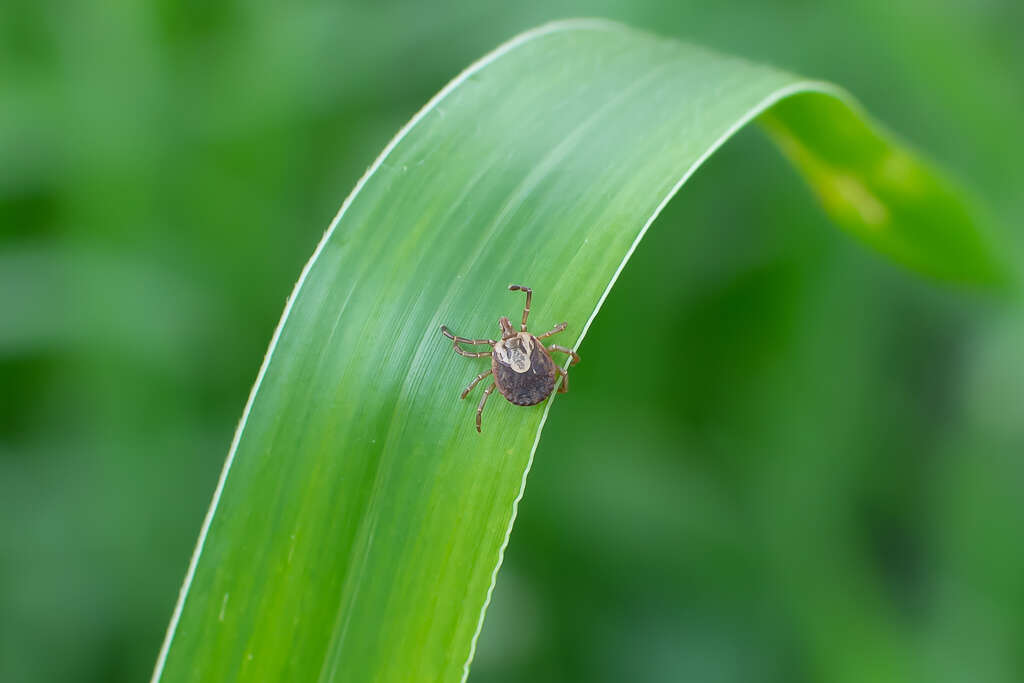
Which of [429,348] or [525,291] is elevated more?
[525,291]

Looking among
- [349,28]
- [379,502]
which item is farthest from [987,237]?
[349,28]

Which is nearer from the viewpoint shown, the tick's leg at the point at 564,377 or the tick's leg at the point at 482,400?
the tick's leg at the point at 482,400

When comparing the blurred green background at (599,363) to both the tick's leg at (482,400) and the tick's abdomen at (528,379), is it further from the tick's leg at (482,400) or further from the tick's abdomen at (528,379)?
the tick's leg at (482,400)

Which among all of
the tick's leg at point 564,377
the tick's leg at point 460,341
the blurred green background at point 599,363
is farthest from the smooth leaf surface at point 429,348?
the blurred green background at point 599,363

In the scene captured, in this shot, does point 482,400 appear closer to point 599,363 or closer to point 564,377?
point 564,377

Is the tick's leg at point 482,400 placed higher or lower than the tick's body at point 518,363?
lower

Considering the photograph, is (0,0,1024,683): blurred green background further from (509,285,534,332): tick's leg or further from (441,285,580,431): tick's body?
(509,285,534,332): tick's leg

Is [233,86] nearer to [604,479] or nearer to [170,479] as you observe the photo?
[170,479]

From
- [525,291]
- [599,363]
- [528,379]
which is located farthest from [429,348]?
[599,363]
